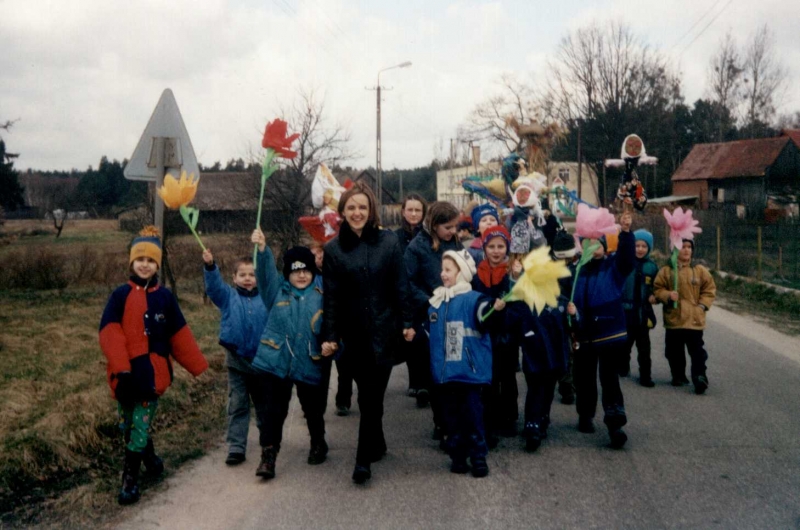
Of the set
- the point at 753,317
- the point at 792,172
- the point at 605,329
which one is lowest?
the point at 753,317

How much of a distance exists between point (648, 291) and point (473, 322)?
3.63 meters

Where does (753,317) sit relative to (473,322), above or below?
below

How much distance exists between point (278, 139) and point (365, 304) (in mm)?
1695

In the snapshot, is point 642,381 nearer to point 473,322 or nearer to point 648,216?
point 473,322

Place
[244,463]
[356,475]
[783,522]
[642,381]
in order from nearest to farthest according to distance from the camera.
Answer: [783,522] < [356,475] < [244,463] < [642,381]

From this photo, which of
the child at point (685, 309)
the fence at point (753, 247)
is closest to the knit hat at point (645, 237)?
the child at point (685, 309)

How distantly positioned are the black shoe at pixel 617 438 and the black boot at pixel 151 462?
11.1 feet

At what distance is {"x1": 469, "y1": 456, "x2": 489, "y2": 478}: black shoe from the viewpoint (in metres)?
5.15

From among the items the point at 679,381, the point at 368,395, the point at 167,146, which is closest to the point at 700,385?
the point at 679,381

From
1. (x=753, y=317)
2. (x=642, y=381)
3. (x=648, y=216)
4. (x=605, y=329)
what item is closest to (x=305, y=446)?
(x=605, y=329)

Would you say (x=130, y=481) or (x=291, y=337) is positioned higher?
(x=291, y=337)

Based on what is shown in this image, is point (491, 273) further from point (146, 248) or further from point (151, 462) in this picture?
point (151, 462)

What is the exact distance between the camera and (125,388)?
15.3 feet

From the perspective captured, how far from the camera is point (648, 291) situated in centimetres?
812
